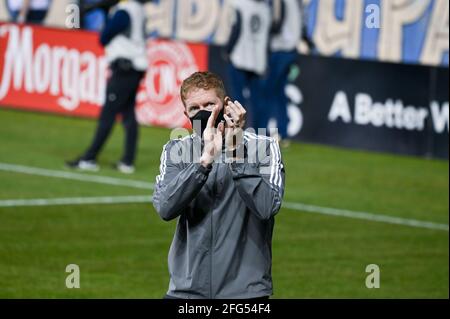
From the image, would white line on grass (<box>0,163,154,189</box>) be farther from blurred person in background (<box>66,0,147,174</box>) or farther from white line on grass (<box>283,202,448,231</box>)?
white line on grass (<box>283,202,448,231</box>)

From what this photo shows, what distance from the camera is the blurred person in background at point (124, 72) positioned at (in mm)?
18094

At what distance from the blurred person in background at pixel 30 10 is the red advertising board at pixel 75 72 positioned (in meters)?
4.54

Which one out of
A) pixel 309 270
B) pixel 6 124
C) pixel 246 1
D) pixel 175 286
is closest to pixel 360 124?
pixel 246 1

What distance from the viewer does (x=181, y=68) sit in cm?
2280

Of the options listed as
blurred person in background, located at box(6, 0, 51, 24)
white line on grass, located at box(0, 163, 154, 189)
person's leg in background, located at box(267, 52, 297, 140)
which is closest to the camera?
white line on grass, located at box(0, 163, 154, 189)

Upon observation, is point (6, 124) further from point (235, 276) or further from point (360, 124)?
point (235, 276)

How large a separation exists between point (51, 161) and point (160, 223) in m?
4.59

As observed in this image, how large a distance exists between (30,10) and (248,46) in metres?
9.28

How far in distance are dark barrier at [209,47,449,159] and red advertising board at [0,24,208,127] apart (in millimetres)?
2084

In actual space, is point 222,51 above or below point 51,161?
above

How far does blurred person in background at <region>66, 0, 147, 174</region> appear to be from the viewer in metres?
18.1

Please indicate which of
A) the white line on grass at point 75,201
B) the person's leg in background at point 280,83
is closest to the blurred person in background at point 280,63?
the person's leg in background at point 280,83

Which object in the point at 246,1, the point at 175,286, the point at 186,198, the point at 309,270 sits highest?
the point at 246,1
